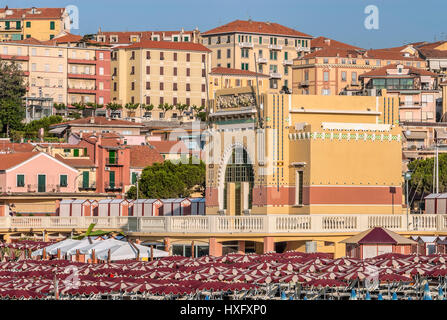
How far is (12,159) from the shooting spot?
103 meters

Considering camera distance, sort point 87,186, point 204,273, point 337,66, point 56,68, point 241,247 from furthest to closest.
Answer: point 337,66, point 56,68, point 87,186, point 241,247, point 204,273

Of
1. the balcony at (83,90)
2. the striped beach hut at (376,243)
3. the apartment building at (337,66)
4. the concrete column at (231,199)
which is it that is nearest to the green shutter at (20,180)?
the concrete column at (231,199)

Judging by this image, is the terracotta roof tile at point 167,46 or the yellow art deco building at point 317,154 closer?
the yellow art deco building at point 317,154

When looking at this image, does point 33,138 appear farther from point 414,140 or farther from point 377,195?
point 377,195

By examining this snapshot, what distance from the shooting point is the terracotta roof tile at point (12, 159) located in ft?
332

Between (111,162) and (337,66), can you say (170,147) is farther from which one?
(337,66)

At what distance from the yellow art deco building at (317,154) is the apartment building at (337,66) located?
122297mm

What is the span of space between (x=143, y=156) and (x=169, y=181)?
593 inches

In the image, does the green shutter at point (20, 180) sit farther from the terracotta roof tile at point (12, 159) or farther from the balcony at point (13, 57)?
the balcony at point (13, 57)

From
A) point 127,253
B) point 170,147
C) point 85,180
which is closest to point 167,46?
point 170,147

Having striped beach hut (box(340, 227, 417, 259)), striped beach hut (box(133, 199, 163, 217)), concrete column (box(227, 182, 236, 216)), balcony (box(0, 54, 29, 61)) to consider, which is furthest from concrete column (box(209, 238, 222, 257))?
balcony (box(0, 54, 29, 61))

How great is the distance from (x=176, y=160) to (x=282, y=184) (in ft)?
229

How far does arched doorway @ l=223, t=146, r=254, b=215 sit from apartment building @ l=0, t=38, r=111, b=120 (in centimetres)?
11463
